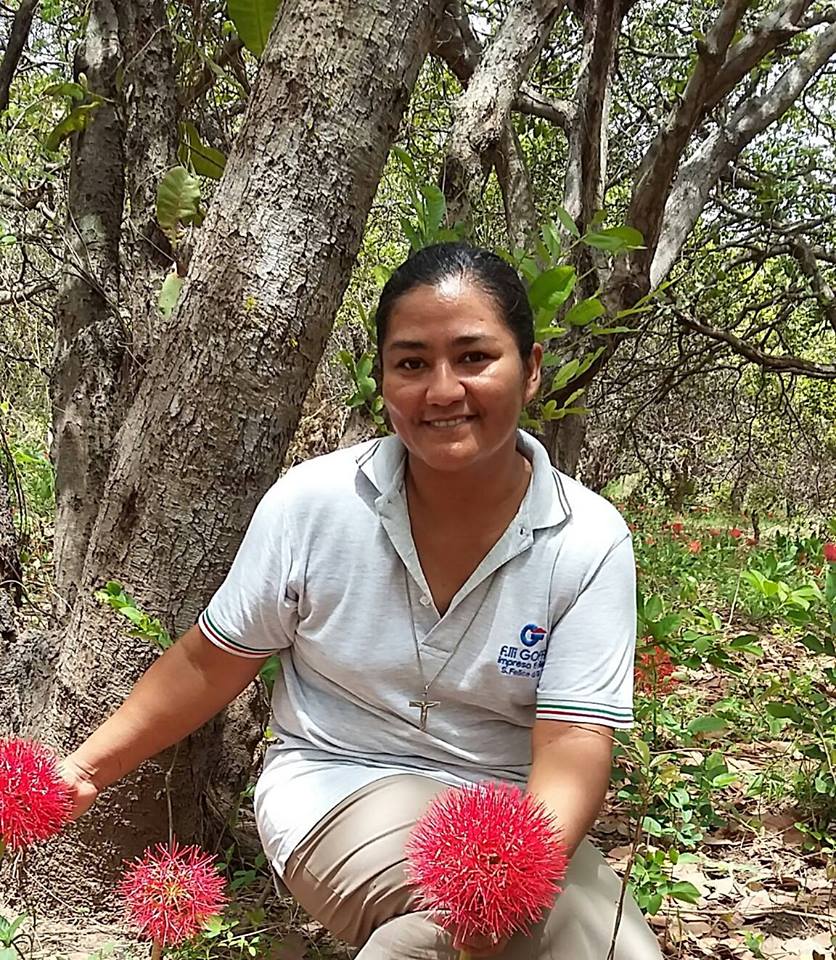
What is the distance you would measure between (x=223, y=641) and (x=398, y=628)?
0.34m

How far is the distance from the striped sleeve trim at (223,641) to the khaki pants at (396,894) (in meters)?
0.34

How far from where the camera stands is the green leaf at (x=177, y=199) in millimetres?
2674

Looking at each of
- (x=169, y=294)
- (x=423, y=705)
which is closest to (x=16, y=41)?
(x=169, y=294)

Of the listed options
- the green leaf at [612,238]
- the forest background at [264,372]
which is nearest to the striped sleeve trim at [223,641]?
A: the forest background at [264,372]

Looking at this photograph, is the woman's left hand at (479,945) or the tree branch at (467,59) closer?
the woman's left hand at (479,945)

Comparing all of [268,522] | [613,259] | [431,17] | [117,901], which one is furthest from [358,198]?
[613,259]

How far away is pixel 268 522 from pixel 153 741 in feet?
1.50

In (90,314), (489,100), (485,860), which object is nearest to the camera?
(485,860)

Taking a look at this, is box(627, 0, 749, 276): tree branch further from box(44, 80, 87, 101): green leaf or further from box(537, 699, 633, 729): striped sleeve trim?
box(537, 699, 633, 729): striped sleeve trim

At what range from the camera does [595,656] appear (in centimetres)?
179

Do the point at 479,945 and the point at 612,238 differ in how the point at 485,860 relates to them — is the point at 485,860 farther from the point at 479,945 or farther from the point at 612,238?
the point at 612,238

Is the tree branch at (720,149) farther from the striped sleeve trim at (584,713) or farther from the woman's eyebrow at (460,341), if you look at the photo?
the striped sleeve trim at (584,713)

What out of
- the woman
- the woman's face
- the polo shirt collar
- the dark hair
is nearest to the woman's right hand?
the woman

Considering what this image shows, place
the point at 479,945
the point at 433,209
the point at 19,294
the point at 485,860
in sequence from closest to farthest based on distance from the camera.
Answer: the point at 485,860 → the point at 479,945 → the point at 433,209 → the point at 19,294
